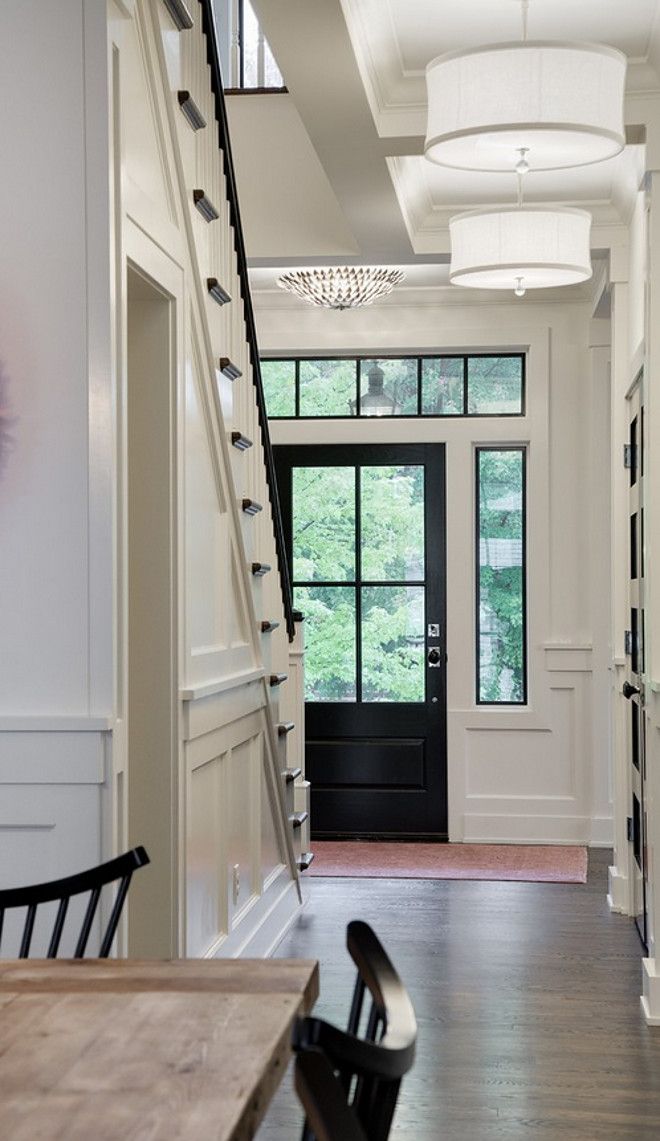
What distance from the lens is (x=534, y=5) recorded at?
3973 millimetres

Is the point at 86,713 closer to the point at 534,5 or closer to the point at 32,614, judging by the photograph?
the point at 32,614

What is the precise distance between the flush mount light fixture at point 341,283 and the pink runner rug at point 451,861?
2700mm

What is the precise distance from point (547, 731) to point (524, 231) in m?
3.63

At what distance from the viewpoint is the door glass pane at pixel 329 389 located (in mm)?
7809

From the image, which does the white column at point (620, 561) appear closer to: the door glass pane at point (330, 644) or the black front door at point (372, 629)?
the black front door at point (372, 629)

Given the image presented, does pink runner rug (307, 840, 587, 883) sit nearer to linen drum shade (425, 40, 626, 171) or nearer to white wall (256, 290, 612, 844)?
white wall (256, 290, 612, 844)

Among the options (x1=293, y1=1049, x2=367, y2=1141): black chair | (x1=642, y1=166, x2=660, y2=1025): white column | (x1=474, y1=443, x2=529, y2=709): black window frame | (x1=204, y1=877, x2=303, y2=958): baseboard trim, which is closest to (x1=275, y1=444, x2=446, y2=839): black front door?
(x1=474, y1=443, x2=529, y2=709): black window frame

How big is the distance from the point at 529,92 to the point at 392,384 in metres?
4.45

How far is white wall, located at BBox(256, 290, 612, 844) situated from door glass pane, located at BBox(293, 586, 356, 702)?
55 centimetres

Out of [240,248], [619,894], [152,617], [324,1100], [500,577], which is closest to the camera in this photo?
[324,1100]

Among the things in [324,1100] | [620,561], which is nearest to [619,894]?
[620,561]

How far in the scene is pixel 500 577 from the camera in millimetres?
7734

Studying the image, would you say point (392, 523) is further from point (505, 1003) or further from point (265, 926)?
point (505, 1003)

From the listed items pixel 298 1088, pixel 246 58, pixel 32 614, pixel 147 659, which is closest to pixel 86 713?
pixel 32 614
